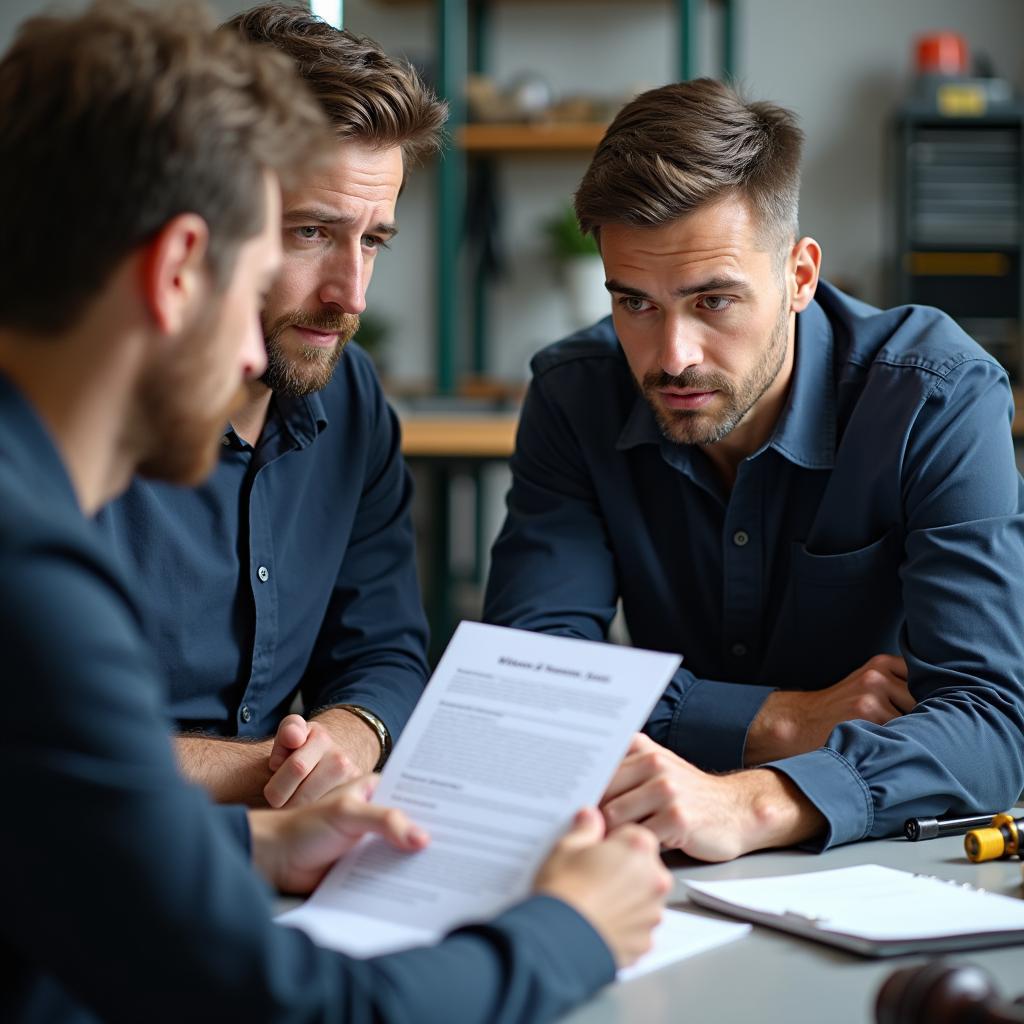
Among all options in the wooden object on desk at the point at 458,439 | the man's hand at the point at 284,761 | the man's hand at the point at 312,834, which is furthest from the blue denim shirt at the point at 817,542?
the wooden object on desk at the point at 458,439

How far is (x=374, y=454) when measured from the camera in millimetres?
1831

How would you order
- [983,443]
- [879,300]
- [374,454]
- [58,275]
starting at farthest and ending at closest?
[879,300] < [374,454] < [983,443] < [58,275]

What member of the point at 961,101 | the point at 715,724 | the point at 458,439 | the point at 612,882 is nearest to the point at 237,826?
the point at 612,882

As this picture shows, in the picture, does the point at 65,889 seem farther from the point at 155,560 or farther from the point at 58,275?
the point at 155,560

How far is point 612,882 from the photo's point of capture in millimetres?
897

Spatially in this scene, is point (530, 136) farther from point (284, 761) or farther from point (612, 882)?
point (612, 882)

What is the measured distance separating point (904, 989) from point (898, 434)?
36.1 inches

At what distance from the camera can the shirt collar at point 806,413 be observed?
1676mm

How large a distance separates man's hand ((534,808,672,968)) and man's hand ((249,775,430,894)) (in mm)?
143

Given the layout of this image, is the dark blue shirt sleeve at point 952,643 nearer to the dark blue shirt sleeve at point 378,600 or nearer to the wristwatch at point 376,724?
the wristwatch at point 376,724

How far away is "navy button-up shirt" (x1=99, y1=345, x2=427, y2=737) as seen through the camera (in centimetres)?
158

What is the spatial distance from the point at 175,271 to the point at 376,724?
86 centimetres

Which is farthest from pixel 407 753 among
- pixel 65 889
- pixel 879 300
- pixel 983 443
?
pixel 879 300

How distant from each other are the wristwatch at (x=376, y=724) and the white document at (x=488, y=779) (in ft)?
1.63
